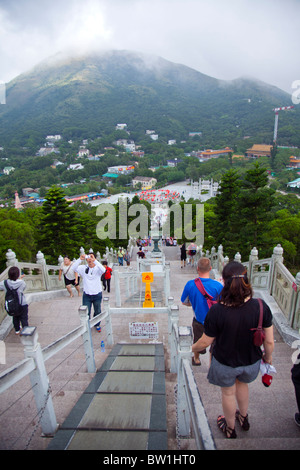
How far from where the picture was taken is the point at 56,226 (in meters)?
16.6

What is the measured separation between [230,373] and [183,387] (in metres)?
0.42

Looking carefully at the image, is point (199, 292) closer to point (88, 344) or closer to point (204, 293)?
point (204, 293)

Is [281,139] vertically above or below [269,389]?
above

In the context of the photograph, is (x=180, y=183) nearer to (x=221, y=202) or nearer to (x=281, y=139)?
(x=281, y=139)

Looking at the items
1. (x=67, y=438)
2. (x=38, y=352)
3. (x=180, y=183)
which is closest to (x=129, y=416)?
(x=67, y=438)

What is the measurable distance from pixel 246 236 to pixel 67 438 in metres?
13.2

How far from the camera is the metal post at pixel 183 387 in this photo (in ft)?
7.12

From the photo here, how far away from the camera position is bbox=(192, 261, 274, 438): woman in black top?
1938 millimetres

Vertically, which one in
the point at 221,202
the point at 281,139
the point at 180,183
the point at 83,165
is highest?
the point at 281,139

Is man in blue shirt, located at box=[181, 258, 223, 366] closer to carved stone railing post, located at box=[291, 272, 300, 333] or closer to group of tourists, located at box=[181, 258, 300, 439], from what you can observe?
group of tourists, located at box=[181, 258, 300, 439]

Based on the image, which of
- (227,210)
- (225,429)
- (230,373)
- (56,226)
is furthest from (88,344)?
(227,210)

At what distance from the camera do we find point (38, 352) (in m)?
2.25

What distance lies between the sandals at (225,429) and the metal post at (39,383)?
136cm

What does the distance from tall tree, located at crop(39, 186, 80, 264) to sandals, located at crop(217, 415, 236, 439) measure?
1500cm
